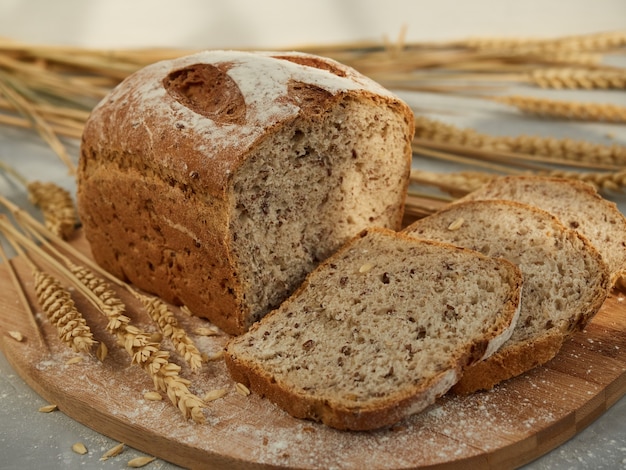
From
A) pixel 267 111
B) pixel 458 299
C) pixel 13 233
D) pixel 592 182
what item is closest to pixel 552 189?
pixel 592 182

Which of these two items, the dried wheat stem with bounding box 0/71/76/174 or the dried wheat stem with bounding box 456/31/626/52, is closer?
the dried wheat stem with bounding box 0/71/76/174

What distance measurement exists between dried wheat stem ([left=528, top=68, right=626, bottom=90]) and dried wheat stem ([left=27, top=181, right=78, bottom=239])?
11.0ft

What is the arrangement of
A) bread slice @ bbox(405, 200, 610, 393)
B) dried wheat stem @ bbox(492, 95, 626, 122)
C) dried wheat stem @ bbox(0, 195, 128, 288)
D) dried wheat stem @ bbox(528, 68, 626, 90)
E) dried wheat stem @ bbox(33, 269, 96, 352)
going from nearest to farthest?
bread slice @ bbox(405, 200, 610, 393)
dried wheat stem @ bbox(33, 269, 96, 352)
dried wheat stem @ bbox(0, 195, 128, 288)
dried wheat stem @ bbox(492, 95, 626, 122)
dried wheat stem @ bbox(528, 68, 626, 90)

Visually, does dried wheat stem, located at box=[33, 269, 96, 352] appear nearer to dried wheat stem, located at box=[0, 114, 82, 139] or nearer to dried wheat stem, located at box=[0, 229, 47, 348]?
dried wheat stem, located at box=[0, 229, 47, 348]

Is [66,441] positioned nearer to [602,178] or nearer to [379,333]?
[379,333]

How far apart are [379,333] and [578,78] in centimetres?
351

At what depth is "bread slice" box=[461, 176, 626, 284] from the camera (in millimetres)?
3486

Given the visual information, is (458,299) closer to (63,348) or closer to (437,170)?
(63,348)

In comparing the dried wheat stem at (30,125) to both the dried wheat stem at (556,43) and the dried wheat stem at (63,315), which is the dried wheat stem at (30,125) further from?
the dried wheat stem at (556,43)

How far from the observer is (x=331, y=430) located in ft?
8.71

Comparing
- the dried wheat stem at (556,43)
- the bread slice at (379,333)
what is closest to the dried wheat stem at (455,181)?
the bread slice at (379,333)

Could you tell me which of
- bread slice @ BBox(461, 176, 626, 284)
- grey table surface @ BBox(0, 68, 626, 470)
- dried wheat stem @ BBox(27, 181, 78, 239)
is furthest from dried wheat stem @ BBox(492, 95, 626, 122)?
dried wheat stem @ BBox(27, 181, 78, 239)

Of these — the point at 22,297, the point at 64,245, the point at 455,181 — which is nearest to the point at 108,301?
the point at 22,297

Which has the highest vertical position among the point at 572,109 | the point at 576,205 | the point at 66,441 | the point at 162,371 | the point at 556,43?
the point at 556,43
